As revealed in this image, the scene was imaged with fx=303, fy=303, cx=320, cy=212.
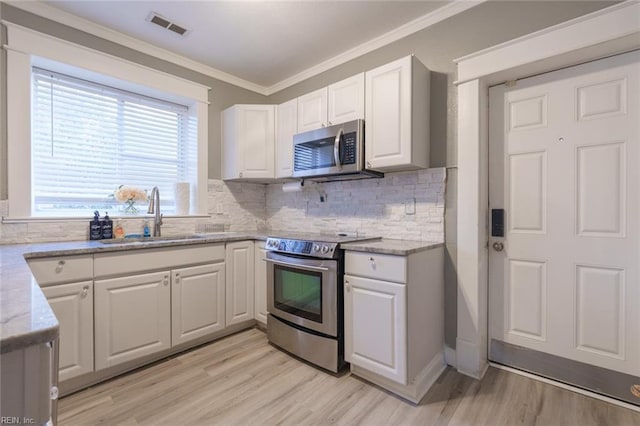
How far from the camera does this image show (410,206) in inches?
95.5

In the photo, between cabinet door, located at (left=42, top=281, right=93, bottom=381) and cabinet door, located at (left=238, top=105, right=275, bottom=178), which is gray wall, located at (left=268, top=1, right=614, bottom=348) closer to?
cabinet door, located at (left=238, top=105, right=275, bottom=178)

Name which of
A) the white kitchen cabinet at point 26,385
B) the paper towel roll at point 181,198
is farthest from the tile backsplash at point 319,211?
the white kitchen cabinet at point 26,385

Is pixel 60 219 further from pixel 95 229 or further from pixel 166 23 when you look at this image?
pixel 166 23

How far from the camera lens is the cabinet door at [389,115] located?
2137 mm

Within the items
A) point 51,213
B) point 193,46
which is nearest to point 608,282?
point 193,46

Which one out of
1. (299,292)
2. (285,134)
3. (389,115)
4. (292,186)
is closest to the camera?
(389,115)

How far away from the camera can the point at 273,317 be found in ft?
8.42

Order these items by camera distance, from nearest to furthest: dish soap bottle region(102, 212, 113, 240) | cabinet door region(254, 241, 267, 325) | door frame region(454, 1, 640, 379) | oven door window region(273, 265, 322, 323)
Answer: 1. door frame region(454, 1, 640, 379)
2. oven door window region(273, 265, 322, 323)
3. dish soap bottle region(102, 212, 113, 240)
4. cabinet door region(254, 241, 267, 325)

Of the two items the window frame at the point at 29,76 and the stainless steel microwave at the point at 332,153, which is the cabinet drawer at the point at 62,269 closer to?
the window frame at the point at 29,76

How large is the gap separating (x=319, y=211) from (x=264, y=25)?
1.70 metres

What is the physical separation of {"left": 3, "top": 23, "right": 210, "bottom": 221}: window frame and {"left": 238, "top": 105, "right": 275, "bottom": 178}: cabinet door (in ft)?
2.69

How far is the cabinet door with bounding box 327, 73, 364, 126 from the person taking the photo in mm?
2389

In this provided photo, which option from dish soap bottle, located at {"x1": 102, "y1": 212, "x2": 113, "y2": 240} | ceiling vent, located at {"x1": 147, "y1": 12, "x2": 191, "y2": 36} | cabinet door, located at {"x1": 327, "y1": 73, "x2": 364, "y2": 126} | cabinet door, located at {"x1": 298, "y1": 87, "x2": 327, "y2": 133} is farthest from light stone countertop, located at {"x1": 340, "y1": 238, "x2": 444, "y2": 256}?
ceiling vent, located at {"x1": 147, "y1": 12, "x2": 191, "y2": 36}

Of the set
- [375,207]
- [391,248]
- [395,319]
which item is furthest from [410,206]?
[395,319]
